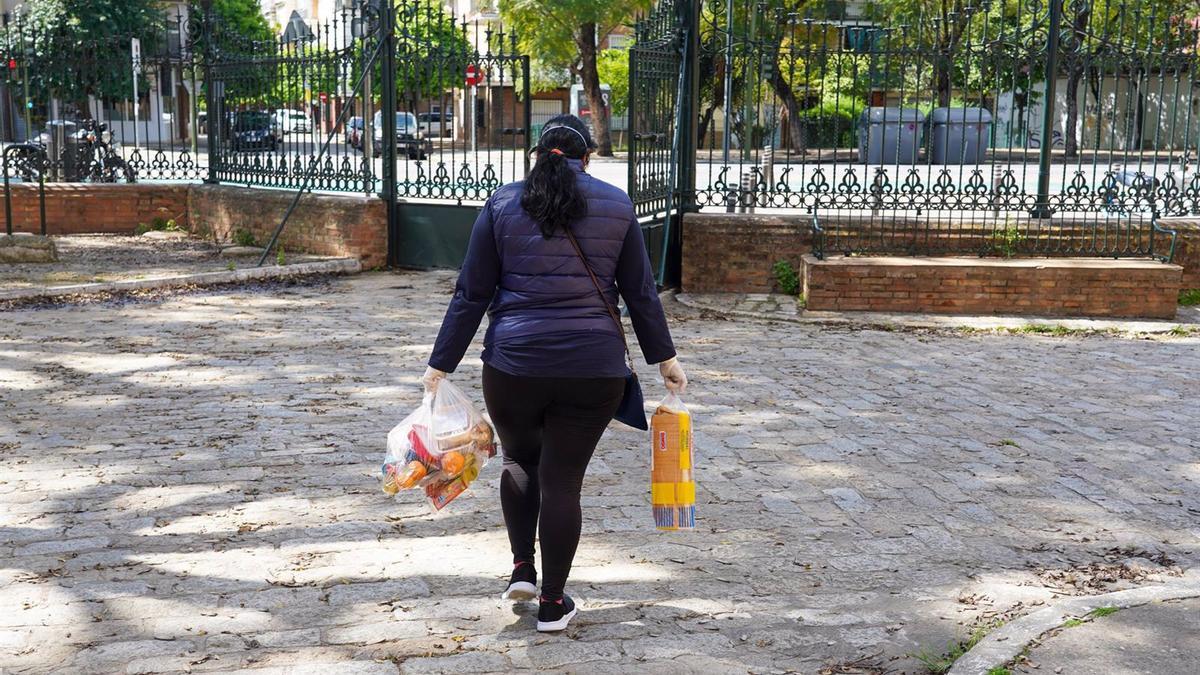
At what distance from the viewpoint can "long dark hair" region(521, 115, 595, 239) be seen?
442 cm

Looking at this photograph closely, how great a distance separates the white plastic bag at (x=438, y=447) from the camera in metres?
4.69

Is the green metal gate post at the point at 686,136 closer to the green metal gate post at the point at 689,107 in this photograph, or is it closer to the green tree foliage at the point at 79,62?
the green metal gate post at the point at 689,107

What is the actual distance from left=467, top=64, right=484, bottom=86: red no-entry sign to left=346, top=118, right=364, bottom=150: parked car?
1815mm

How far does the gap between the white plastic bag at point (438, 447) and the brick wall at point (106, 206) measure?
14.3 meters

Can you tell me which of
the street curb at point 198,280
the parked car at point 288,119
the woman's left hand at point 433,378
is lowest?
the street curb at point 198,280

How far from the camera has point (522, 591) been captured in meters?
4.79

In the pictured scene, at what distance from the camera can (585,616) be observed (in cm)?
482

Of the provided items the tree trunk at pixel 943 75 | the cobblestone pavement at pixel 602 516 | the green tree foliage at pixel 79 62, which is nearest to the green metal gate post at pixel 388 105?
the cobblestone pavement at pixel 602 516

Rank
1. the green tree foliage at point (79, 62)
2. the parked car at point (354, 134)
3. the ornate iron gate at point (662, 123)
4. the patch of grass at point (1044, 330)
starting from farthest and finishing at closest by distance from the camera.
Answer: the green tree foliage at point (79, 62)
the parked car at point (354, 134)
the ornate iron gate at point (662, 123)
the patch of grass at point (1044, 330)

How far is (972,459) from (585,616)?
318 centimetres

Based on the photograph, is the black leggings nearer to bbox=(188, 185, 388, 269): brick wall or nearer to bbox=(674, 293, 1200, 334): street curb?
bbox=(674, 293, 1200, 334): street curb

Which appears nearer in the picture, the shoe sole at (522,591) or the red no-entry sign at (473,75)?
the shoe sole at (522,591)

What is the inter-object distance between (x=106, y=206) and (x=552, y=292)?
1511 centimetres

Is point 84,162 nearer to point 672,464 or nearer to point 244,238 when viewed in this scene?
point 244,238
